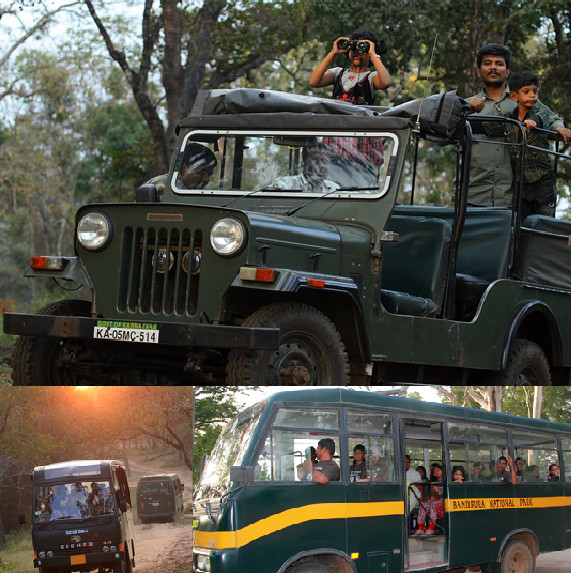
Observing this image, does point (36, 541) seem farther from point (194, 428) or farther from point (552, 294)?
point (552, 294)

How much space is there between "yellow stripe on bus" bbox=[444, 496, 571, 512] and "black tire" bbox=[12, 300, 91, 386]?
10.4ft

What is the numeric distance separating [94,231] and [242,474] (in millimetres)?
2056

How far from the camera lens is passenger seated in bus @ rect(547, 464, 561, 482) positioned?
9320 mm

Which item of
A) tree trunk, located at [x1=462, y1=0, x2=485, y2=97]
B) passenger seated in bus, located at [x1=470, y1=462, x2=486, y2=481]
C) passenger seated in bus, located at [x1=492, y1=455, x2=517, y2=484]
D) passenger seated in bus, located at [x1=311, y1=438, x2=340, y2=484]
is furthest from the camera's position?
tree trunk, located at [x1=462, y1=0, x2=485, y2=97]

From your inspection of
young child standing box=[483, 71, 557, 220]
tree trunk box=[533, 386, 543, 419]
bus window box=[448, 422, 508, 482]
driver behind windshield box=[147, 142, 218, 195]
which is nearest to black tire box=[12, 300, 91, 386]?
driver behind windshield box=[147, 142, 218, 195]

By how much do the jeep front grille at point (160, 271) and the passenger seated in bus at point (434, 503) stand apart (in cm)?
246

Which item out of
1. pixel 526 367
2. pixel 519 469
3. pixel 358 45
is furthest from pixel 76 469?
pixel 358 45

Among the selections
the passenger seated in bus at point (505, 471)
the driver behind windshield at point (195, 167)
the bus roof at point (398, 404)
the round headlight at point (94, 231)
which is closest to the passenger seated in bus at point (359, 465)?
the bus roof at point (398, 404)

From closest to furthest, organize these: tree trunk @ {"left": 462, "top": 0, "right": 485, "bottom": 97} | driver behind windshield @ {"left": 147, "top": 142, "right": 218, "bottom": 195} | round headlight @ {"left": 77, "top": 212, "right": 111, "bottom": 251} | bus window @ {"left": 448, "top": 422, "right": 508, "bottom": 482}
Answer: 1. round headlight @ {"left": 77, "top": 212, "right": 111, "bottom": 251}
2. bus window @ {"left": 448, "top": 422, "right": 508, "bottom": 482}
3. driver behind windshield @ {"left": 147, "top": 142, "right": 218, "bottom": 195}
4. tree trunk @ {"left": 462, "top": 0, "right": 485, "bottom": 97}

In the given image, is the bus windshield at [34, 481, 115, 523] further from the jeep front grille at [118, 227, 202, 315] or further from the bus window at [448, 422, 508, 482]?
the bus window at [448, 422, 508, 482]

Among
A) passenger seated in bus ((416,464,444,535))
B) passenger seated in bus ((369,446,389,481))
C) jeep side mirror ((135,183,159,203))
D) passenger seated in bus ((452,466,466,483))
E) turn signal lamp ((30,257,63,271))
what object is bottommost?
passenger seated in bus ((416,464,444,535))

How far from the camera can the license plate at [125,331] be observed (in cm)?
653

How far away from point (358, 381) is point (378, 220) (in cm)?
125

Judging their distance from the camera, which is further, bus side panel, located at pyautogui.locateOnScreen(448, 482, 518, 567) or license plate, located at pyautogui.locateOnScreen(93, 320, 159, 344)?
bus side panel, located at pyautogui.locateOnScreen(448, 482, 518, 567)
